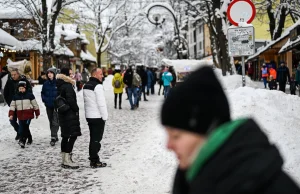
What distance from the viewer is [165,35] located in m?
66.8

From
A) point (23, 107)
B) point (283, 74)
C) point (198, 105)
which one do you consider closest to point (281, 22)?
point (283, 74)

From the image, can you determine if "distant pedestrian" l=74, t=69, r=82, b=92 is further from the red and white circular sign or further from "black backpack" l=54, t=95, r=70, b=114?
"black backpack" l=54, t=95, r=70, b=114

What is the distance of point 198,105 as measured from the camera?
1443 mm

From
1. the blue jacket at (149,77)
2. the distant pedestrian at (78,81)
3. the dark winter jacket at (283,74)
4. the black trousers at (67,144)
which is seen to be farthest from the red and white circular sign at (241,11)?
the distant pedestrian at (78,81)

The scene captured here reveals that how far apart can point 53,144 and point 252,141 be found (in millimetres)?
8716

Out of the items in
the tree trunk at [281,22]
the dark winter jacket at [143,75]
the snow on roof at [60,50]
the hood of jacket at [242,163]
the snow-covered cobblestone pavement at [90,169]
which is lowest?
the snow-covered cobblestone pavement at [90,169]

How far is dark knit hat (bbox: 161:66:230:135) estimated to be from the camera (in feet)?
4.75

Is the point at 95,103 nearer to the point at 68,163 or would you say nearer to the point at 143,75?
the point at 68,163

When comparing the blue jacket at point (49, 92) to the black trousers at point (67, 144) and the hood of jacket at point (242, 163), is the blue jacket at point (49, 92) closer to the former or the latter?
the black trousers at point (67, 144)

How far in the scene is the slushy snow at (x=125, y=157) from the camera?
240 inches

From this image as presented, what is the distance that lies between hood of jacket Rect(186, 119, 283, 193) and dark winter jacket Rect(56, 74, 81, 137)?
608 cm

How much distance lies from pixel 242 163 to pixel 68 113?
6269 mm

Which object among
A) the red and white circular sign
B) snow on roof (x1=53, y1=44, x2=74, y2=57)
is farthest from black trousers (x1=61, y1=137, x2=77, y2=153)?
snow on roof (x1=53, y1=44, x2=74, y2=57)

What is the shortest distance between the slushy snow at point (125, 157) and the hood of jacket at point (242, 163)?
2932 mm
